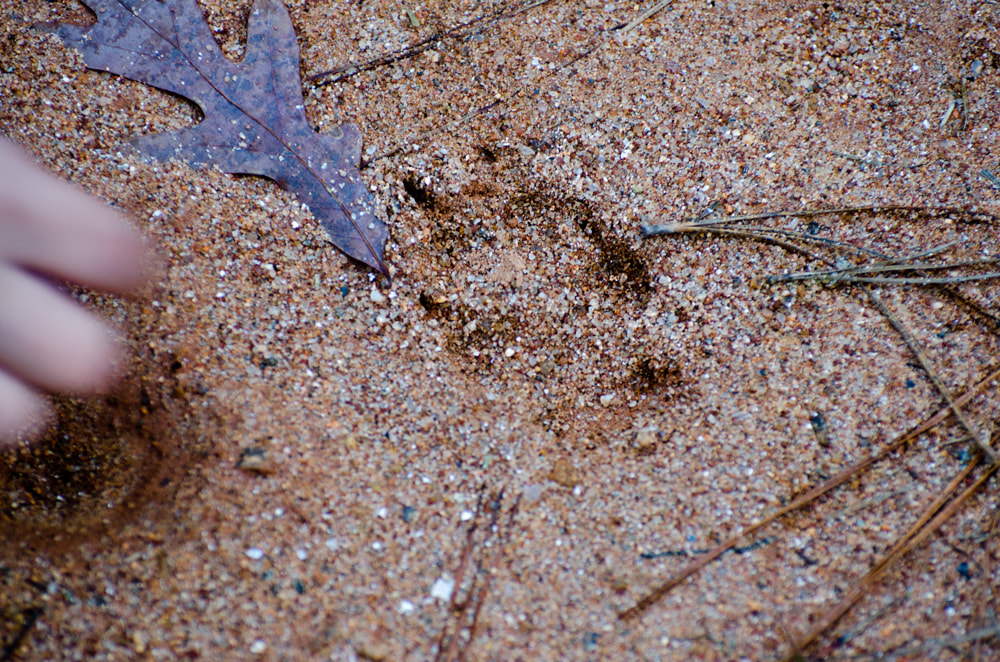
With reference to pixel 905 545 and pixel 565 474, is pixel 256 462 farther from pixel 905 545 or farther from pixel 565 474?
pixel 905 545

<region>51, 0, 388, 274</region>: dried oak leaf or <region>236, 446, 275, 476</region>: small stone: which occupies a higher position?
<region>51, 0, 388, 274</region>: dried oak leaf

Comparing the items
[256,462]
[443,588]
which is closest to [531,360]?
[443,588]

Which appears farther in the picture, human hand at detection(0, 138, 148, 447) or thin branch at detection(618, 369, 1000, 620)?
human hand at detection(0, 138, 148, 447)

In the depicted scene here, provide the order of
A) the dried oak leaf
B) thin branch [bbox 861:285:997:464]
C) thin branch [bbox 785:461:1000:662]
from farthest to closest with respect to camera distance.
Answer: the dried oak leaf
thin branch [bbox 861:285:997:464]
thin branch [bbox 785:461:1000:662]

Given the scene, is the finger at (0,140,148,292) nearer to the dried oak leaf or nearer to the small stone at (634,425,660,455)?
the dried oak leaf

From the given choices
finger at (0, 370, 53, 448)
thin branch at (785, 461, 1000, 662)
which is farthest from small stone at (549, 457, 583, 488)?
finger at (0, 370, 53, 448)

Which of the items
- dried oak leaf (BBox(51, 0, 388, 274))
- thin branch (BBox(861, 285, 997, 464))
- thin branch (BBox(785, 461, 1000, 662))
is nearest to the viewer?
thin branch (BBox(785, 461, 1000, 662))

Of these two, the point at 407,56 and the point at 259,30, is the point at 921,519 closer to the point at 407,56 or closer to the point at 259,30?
the point at 407,56
